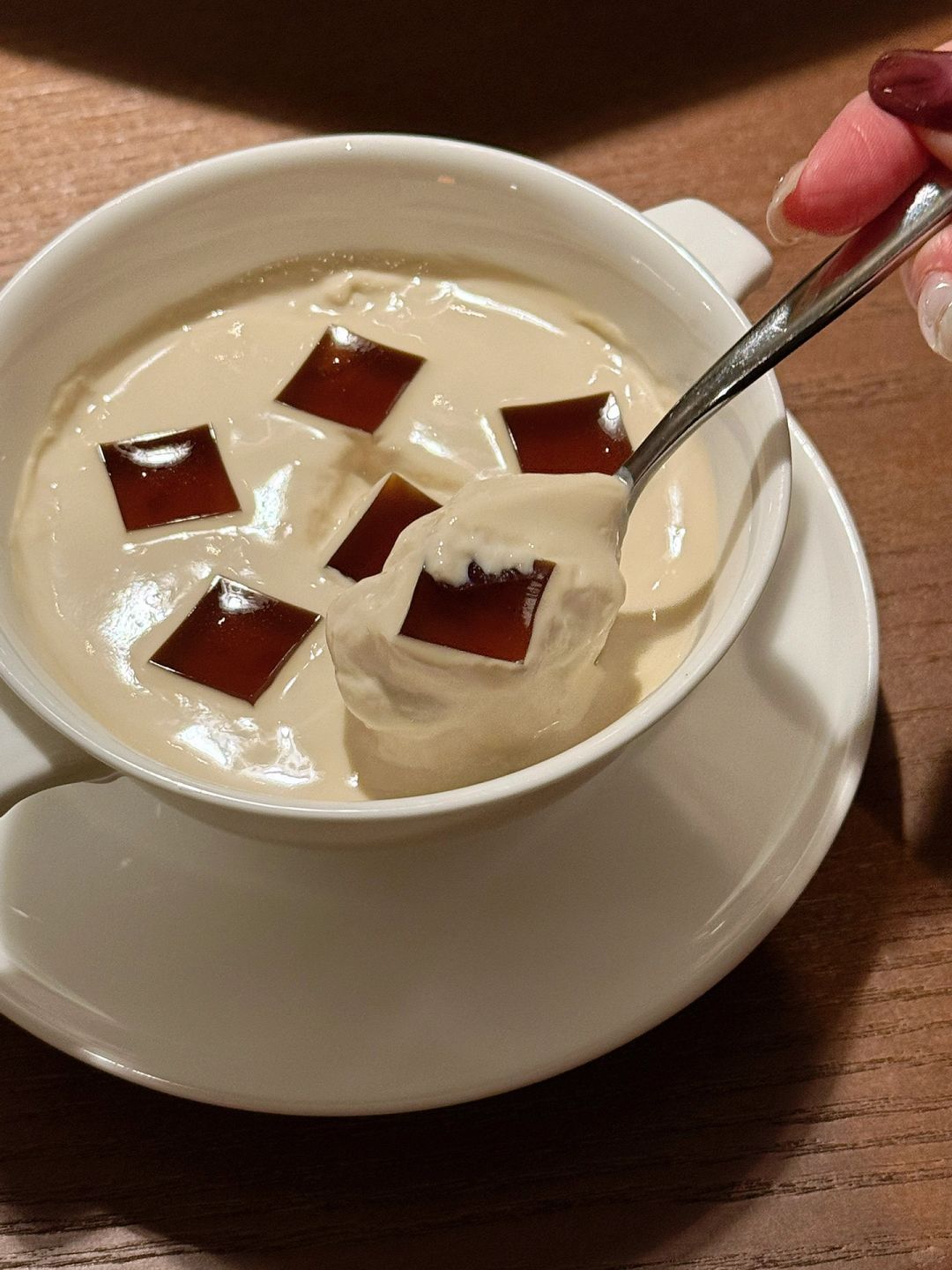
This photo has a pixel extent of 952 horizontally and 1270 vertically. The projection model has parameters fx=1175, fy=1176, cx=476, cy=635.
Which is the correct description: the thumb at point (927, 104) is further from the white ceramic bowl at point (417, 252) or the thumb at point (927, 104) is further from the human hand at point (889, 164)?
the white ceramic bowl at point (417, 252)

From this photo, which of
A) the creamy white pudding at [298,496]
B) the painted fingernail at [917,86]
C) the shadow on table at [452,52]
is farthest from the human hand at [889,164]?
the shadow on table at [452,52]

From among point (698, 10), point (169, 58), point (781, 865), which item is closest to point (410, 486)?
point (781, 865)

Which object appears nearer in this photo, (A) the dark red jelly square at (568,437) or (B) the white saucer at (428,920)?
(B) the white saucer at (428,920)

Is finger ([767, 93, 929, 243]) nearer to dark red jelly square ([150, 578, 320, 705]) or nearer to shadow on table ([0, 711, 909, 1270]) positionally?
dark red jelly square ([150, 578, 320, 705])

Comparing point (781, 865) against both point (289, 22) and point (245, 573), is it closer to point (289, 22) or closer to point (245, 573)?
point (245, 573)

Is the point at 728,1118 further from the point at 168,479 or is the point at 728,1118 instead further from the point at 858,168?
the point at 858,168

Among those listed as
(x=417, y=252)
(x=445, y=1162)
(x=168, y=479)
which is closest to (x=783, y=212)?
(x=417, y=252)
